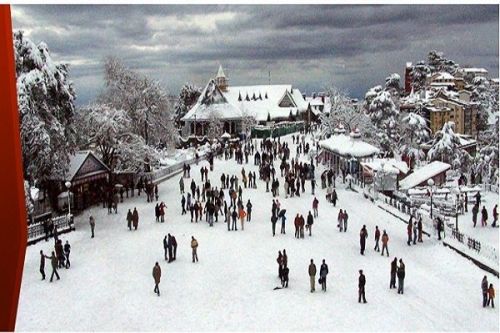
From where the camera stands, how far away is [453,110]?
6022 centimetres

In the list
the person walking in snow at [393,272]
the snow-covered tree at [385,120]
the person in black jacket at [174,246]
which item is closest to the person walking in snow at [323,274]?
the person walking in snow at [393,272]

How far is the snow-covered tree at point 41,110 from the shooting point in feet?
75.7

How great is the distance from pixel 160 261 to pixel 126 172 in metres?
13.0

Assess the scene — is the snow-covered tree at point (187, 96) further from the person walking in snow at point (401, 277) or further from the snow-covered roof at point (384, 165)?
the person walking in snow at point (401, 277)

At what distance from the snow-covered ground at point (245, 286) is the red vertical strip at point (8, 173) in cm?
82

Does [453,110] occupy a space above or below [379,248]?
above

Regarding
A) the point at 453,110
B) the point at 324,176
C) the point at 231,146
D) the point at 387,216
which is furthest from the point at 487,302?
the point at 453,110

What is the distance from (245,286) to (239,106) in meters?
57.6

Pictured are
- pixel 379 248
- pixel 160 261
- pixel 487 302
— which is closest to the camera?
pixel 487 302

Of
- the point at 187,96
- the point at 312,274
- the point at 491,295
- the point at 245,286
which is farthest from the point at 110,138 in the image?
the point at 187,96

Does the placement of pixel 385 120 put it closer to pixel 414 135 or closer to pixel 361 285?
pixel 414 135

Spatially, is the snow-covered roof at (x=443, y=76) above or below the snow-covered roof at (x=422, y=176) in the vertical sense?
above

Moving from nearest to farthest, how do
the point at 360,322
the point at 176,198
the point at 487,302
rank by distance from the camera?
the point at 360,322
the point at 487,302
the point at 176,198

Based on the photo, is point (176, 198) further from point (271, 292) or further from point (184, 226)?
point (271, 292)
